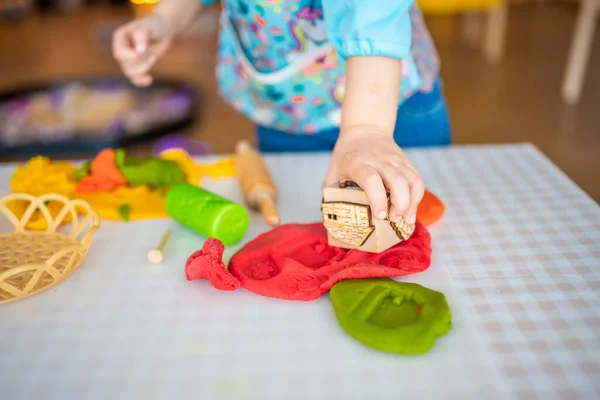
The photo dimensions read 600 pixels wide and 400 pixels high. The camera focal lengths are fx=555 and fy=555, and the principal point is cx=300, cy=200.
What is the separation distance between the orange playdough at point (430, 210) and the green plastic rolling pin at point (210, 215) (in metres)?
0.18

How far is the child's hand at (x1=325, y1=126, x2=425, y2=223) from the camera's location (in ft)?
1.51

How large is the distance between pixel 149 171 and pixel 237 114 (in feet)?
4.66

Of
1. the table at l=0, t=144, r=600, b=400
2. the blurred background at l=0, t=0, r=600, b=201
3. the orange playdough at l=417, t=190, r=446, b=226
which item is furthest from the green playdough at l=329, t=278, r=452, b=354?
the blurred background at l=0, t=0, r=600, b=201

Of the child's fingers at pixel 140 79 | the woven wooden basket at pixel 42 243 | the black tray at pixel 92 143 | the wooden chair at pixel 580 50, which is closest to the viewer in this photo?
the woven wooden basket at pixel 42 243

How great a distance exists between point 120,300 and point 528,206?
1.42 ft

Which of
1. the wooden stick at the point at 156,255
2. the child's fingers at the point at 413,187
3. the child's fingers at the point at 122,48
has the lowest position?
the wooden stick at the point at 156,255

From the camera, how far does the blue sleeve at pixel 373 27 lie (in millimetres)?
510

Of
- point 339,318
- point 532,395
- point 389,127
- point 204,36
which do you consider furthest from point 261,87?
point 204,36

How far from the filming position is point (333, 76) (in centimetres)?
72

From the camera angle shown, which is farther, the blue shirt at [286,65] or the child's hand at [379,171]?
the blue shirt at [286,65]

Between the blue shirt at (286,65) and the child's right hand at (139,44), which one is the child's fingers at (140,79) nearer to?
the child's right hand at (139,44)

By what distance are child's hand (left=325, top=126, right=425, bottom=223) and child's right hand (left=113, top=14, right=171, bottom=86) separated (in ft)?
1.02

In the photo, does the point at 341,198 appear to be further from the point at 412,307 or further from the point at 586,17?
the point at 586,17

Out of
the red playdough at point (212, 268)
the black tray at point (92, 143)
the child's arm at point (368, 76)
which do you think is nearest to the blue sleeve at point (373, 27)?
the child's arm at point (368, 76)
